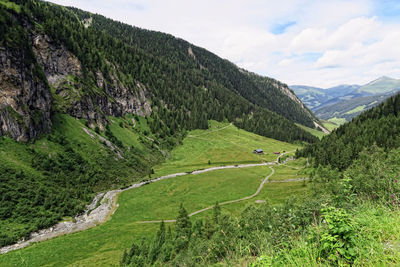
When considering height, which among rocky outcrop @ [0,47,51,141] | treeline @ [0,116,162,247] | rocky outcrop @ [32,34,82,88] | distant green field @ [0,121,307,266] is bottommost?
distant green field @ [0,121,307,266]

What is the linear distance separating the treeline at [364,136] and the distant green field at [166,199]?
67.8 ft

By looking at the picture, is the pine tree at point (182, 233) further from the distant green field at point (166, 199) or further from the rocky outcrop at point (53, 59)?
the rocky outcrop at point (53, 59)

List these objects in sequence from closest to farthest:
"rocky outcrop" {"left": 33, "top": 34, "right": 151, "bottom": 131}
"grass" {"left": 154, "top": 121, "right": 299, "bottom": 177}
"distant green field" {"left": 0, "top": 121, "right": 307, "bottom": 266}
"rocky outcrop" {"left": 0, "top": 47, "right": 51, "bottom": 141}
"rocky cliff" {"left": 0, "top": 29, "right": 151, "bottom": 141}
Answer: "distant green field" {"left": 0, "top": 121, "right": 307, "bottom": 266} < "rocky outcrop" {"left": 0, "top": 47, "right": 51, "bottom": 141} < "rocky cliff" {"left": 0, "top": 29, "right": 151, "bottom": 141} < "rocky outcrop" {"left": 33, "top": 34, "right": 151, "bottom": 131} < "grass" {"left": 154, "top": 121, "right": 299, "bottom": 177}

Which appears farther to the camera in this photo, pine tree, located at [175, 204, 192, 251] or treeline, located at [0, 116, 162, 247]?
treeline, located at [0, 116, 162, 247]

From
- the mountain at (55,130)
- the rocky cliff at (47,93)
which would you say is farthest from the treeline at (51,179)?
the rocky cliff at (47,93)

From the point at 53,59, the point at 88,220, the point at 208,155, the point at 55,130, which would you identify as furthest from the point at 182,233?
the point at 53,59

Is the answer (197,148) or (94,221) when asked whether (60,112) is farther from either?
(197,148)

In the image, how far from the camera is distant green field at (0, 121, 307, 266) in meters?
50.3

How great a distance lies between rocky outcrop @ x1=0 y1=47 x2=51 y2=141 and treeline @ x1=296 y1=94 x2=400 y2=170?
149160 mm

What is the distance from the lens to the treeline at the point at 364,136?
104 meters

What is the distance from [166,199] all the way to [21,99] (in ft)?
255

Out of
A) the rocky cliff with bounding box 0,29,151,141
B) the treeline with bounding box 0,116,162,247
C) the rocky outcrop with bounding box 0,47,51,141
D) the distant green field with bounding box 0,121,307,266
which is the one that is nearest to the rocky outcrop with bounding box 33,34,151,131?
the rocky cliff with bounding box 0,29,151,141

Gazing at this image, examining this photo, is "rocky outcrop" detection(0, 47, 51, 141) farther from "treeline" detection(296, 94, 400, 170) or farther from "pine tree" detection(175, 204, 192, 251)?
"treeline" detection(296, 94, 400, 170)

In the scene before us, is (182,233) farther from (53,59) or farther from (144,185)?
(53,59)
